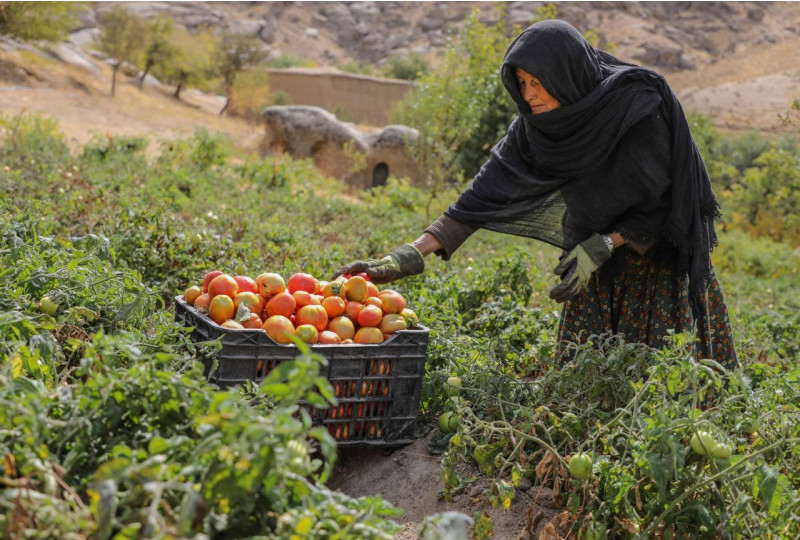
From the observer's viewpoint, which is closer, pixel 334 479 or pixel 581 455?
pixel 581 455

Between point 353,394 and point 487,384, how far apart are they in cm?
53

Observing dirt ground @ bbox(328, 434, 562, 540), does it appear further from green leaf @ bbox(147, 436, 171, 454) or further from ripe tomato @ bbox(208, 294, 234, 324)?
green leaf @ bbox(147, 436, 171, 454)

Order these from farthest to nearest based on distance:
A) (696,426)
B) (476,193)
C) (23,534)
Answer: (476,193) < (696,426) < (23,534)

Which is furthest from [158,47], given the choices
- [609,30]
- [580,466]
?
[609,30]

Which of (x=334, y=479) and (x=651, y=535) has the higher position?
(x=651, y=535)

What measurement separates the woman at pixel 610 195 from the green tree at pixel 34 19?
21.6m

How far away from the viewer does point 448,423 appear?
9.95ft

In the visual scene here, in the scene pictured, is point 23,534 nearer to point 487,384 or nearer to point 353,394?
point 353,394

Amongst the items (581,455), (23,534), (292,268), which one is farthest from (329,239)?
(23,534)

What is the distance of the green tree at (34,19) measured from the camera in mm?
21734

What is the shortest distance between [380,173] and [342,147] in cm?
98

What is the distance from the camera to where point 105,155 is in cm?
1027

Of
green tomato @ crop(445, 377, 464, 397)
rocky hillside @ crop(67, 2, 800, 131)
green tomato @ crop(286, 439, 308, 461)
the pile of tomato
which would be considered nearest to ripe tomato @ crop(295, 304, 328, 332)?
the pile of tomato

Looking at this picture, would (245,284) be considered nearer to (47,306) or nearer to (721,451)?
(47,306)
